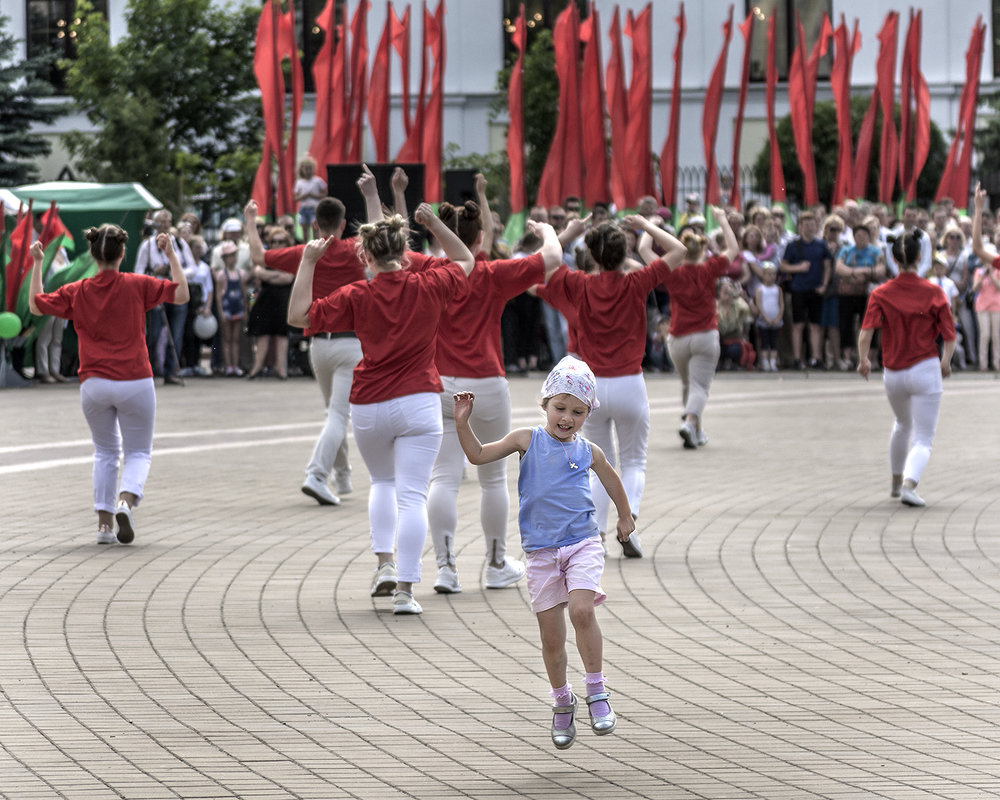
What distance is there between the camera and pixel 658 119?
43.7 metres

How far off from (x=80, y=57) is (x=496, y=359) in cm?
3438

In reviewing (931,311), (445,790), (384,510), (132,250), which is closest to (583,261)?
(931,311)

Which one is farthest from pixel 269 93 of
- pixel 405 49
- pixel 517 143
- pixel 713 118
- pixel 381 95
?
pixel 713 118

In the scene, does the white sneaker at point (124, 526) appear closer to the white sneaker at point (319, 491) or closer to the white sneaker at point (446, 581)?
the white sneaker at point (319, 491)

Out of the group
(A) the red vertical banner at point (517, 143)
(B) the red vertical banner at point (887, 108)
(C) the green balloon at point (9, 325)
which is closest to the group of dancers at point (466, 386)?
(C) the green balloon at point (9, 325)

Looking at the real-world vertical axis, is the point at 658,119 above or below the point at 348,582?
above

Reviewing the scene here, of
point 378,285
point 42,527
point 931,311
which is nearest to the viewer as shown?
point 378,285

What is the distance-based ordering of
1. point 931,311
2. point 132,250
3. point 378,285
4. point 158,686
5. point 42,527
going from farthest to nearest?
1. point 132,250
2. point 931,311
3. point 42,527
4. point 378,285
5. point 158,686

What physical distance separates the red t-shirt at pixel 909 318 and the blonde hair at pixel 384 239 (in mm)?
4682

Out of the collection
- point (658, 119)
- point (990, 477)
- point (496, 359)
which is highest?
point (658, 119)

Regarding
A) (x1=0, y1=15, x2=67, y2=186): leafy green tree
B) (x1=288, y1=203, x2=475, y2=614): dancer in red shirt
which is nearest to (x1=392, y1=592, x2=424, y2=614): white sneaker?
(x1=288, y1=203, x2=475, y2=614): dancer in red shirt

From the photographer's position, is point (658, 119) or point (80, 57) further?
point (658, 119)

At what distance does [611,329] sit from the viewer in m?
9.67

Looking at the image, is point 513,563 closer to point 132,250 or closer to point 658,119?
point 132,250
